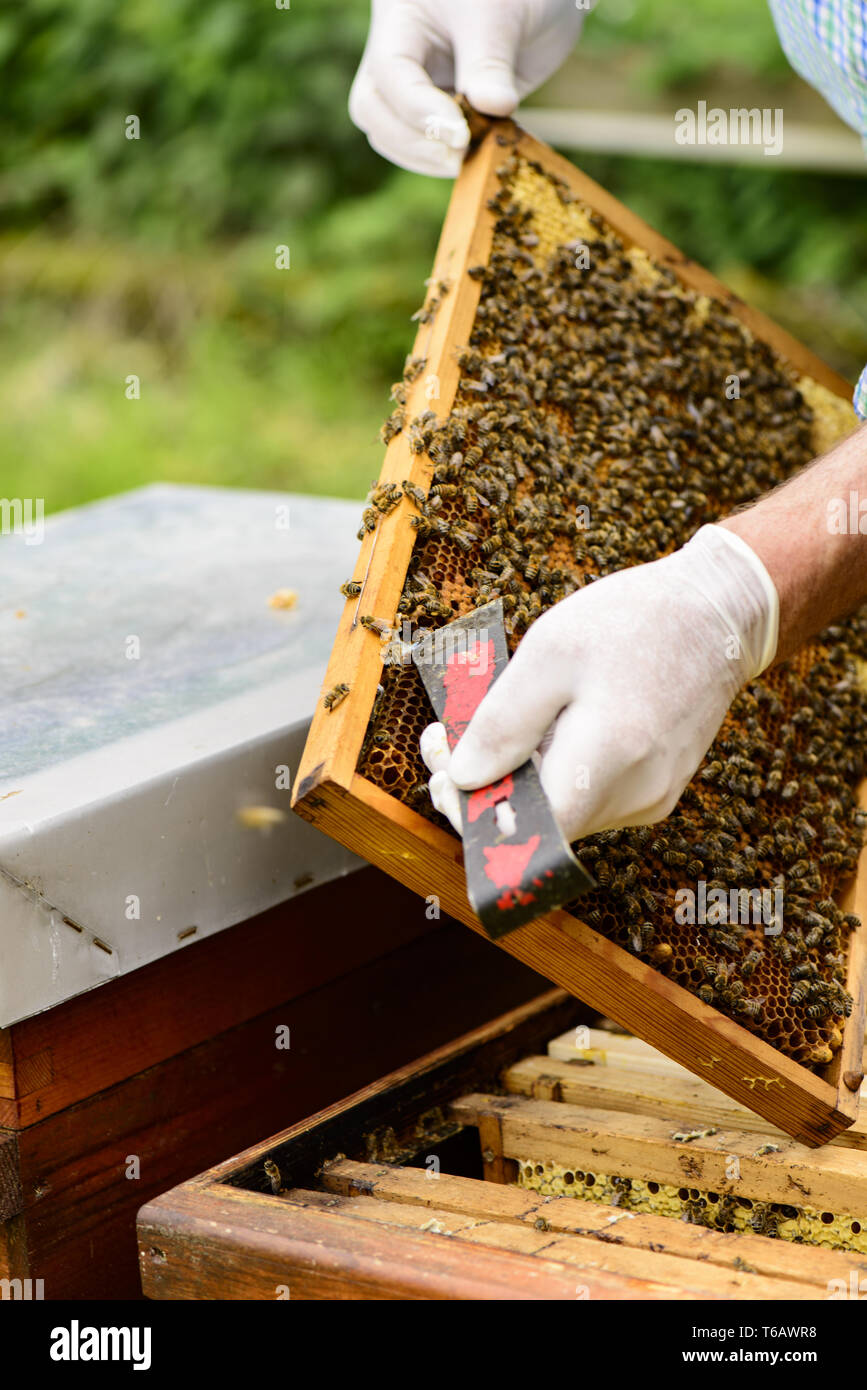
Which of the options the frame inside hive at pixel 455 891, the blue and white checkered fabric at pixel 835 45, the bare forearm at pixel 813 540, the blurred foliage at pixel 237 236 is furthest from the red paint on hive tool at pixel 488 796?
the blurred foliage at pixel 237 236

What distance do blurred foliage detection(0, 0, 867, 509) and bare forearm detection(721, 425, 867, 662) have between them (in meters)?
6.93

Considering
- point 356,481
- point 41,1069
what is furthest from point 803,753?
point 356,481

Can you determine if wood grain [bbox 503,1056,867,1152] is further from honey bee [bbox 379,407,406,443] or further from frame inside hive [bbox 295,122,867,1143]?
honey bee [bbox 379,407,406,443]

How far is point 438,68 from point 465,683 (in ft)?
6.20

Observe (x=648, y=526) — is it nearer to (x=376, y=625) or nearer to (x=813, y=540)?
(x=813, y=540)

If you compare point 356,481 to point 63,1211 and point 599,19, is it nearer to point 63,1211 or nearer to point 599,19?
point 599,19

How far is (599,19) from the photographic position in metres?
8.76

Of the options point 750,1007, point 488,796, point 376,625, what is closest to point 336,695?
point 376,625

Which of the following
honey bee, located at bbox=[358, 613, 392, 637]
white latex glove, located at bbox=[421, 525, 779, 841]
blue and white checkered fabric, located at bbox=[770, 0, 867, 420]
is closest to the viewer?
white latex glove, located at bbox=[421, 525, 779, 841]

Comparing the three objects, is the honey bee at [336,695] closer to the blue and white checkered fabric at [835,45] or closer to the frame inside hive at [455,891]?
the frame inside hive at [455,891]

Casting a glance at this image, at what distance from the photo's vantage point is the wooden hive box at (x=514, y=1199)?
1.68 meters

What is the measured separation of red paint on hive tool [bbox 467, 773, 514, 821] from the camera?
1781mm

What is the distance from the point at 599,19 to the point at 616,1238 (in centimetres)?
889

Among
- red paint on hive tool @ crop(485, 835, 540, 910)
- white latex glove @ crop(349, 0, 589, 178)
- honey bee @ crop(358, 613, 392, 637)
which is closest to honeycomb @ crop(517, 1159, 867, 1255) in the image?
red paint on hive tool @ crop(485, 835, 540, 910)
